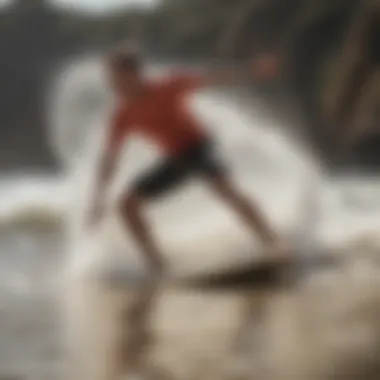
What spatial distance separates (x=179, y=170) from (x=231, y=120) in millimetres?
123

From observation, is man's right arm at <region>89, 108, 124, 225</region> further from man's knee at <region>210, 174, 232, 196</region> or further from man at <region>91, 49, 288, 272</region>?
man's knee at <region>210, 174, 232, 196</region>

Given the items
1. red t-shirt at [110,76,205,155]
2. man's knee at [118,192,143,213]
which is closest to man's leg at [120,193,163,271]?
man's knee at [118,192,143,213]

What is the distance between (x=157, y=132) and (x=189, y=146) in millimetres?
60

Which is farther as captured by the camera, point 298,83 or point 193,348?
point 298,83

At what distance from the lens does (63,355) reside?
159 cm

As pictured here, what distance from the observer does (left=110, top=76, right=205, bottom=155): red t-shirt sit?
1712 mm

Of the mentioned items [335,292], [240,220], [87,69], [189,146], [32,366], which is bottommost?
[32,366]

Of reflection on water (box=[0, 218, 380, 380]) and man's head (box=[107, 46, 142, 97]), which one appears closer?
reflection on water (box=[0, 218, 380, 380])

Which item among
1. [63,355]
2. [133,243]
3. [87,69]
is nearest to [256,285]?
Answer: [133,243]

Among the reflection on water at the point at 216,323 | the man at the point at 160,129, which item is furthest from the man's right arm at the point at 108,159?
the reflection on water at the point at 216,323

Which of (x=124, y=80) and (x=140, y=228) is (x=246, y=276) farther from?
(x=124, y=80)

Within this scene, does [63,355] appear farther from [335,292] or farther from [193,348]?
[335,292]

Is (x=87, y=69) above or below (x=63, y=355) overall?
above

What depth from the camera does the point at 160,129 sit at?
1716mm
